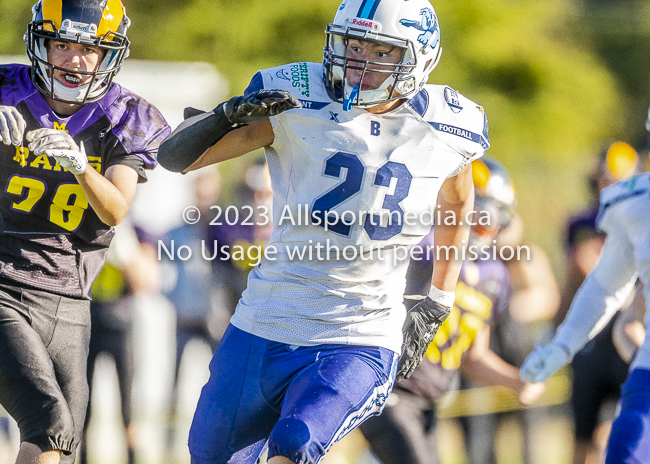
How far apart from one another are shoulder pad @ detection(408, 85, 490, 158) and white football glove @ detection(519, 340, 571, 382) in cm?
86

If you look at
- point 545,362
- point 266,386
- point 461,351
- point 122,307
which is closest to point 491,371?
point 461,351

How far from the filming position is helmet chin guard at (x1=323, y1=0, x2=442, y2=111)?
2.91m

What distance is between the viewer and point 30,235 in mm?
3213

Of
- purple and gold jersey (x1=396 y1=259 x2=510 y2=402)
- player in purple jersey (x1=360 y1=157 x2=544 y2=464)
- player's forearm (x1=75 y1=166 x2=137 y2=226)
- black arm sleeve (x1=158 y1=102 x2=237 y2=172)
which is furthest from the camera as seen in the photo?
purple and gold jersey (x1=396 y1=259 x2=510 y2=402)

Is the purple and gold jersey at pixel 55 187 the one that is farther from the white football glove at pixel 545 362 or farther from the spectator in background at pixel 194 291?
the spectator in background at pixel 194 291

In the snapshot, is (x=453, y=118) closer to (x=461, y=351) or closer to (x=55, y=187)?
(x=55, y=187)

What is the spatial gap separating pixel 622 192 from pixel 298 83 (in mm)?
1292

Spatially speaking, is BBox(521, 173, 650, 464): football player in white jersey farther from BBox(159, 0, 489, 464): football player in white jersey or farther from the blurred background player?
the blurred background player

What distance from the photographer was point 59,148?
115 inches

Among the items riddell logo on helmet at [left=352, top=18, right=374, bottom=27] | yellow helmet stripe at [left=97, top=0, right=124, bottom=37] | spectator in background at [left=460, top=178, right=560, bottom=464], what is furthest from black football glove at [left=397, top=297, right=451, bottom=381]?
spectator in background at [left=460, top=178, right=560, bottom=464]

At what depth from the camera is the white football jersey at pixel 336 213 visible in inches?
114

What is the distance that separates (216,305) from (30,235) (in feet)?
8.24

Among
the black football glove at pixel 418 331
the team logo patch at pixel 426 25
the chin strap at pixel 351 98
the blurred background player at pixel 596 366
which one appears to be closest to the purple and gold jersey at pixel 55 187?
the chin strap at pixel 351 98

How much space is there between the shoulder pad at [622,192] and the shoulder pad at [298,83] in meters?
1.18
